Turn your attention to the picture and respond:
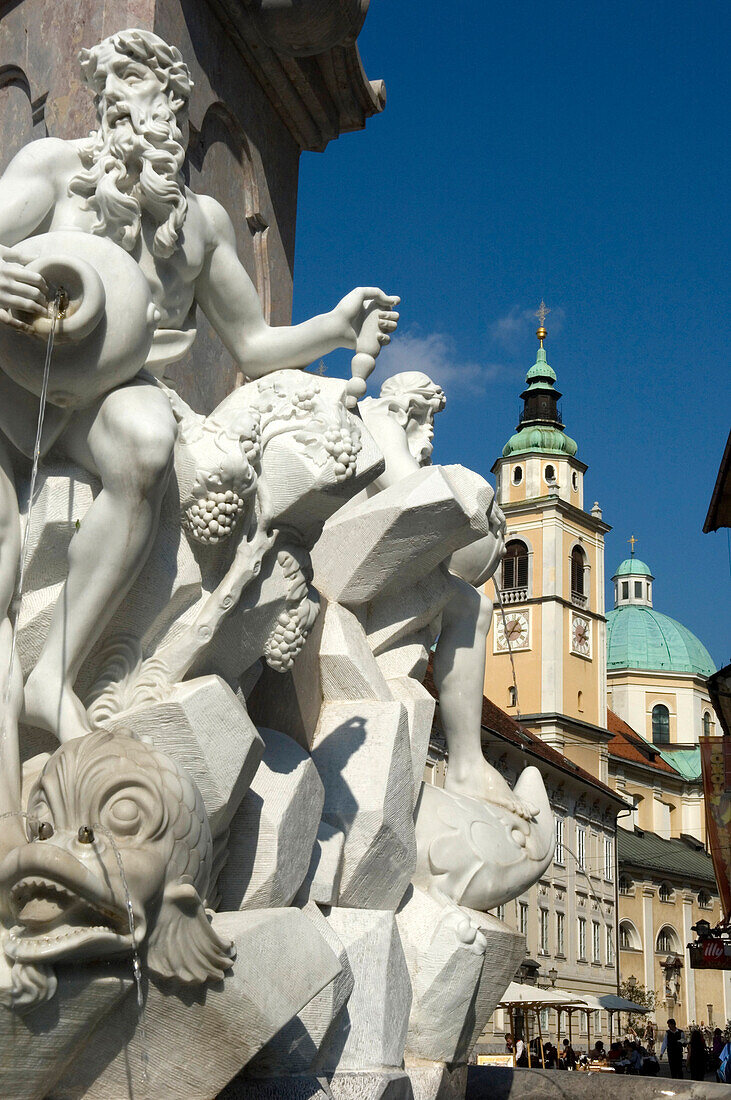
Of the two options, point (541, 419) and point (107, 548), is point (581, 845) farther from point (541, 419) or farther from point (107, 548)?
point (107, 548)

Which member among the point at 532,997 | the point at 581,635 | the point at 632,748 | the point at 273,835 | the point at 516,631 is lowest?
the point at 273,835

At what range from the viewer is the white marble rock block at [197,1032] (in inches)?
Answer: 136

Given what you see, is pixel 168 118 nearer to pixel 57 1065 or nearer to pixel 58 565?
pixel 58 565

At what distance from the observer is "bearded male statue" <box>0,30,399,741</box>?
156 inches

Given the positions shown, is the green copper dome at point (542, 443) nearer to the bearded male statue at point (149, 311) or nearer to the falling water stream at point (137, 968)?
the bearded male statue at point (149, 311)

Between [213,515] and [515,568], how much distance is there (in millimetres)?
74568

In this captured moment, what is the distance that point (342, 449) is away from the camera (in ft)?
14.1

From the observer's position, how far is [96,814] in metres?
3.28

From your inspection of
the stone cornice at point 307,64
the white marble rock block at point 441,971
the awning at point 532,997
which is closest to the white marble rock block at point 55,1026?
the white marble rock block at point 441,971

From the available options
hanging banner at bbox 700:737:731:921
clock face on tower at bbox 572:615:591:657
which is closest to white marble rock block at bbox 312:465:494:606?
hanging banner at bbox 700:737:731:921

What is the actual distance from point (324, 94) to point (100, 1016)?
554 centimetres

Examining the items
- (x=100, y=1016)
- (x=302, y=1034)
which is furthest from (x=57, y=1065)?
(x=302, y=1034)

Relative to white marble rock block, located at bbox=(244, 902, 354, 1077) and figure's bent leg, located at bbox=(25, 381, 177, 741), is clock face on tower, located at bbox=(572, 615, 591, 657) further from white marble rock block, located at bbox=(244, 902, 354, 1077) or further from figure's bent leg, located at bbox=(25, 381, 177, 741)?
figure's bent leg, located at bbox=(25, 381, 177, 741)

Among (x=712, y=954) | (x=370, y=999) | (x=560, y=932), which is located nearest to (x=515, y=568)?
(x=560, y=932)
